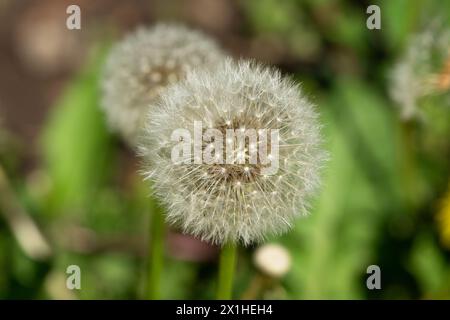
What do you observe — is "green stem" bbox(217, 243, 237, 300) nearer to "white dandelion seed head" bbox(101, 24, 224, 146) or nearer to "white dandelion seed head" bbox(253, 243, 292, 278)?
"white dandelion seed head" bbox(253, 243, 292, 278)

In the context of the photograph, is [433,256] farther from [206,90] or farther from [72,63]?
[72,63]

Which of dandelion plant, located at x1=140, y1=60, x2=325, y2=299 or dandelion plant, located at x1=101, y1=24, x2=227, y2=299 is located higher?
dandelion plant, located at x1=101, y1=24, x2=227, y2=299

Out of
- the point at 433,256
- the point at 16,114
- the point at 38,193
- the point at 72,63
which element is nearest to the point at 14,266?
the point at 38,193

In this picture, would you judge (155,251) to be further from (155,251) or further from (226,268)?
(226,268)

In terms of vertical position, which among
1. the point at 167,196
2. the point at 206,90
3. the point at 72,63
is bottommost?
the point at 167,196

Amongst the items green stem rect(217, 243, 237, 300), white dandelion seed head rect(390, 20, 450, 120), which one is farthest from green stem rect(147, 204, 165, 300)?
white dandelion seed head rect(390, 20, 450, 120)

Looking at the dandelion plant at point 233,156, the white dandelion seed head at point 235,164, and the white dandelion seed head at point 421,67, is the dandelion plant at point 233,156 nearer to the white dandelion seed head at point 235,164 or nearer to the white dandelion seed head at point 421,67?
the white dandelion seed head at point 235,164

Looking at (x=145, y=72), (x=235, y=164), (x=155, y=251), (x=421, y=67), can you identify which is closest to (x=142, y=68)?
(x=145, y=72)
